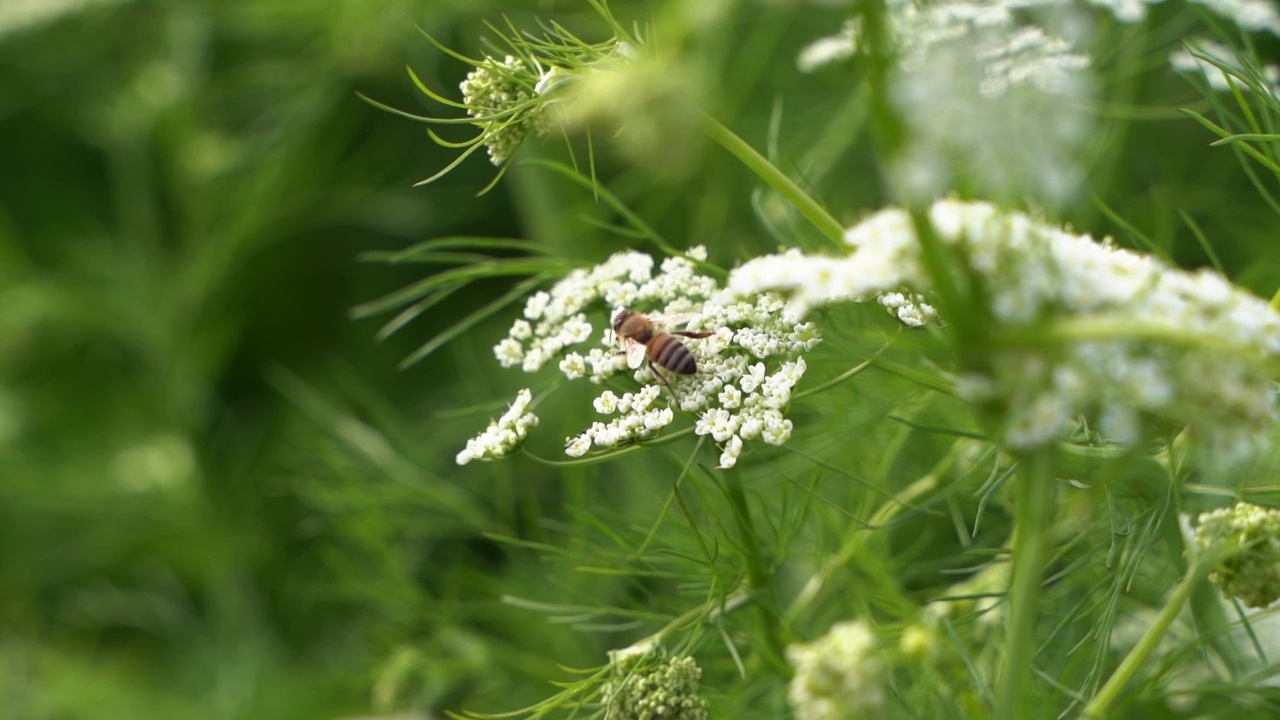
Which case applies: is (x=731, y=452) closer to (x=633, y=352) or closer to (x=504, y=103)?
(x=633, y=352)

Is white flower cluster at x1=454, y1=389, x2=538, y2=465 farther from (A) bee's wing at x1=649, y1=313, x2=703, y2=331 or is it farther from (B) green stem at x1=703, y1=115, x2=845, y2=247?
(B) green stem at x1=703, y1=115, x2=845, y2=247

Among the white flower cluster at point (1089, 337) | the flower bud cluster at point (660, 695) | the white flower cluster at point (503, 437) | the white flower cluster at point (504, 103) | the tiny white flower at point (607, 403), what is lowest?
the flower bud cluster at point (660, 695)

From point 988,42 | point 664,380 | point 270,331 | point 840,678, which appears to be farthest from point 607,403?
Result: point 270,331

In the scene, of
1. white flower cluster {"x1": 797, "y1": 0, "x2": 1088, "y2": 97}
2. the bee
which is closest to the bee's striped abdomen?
the bee

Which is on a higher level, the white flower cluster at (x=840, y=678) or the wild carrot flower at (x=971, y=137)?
the wild carrot flower at (x=971, y=137)

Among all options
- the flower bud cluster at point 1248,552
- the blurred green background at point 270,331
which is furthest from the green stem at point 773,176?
the blurred green background at point 270,331

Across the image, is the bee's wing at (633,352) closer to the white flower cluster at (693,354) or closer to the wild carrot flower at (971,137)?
the white flower cluster at (693,354)
